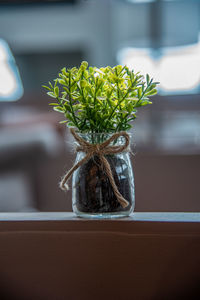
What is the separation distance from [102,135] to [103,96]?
5cm

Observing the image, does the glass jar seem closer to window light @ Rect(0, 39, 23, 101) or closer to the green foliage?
the green foliage

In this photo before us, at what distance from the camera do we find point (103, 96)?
0.60m

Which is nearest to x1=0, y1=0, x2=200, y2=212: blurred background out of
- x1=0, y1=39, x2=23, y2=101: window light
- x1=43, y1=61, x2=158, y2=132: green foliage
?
x1=0, y1=39, x2=23, y2=101: window light

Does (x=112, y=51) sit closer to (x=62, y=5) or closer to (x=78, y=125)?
(x=62, y=5)

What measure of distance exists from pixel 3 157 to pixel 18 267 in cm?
156

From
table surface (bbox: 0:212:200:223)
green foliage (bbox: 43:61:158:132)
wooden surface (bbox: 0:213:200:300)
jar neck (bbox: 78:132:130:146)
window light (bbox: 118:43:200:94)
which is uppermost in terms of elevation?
window light (bbox: 118:43:200:94)

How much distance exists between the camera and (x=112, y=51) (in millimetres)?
7133

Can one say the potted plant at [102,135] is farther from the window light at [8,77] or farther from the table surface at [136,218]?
the window light at [8,77]

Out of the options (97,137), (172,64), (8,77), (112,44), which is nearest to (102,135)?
(97,137)

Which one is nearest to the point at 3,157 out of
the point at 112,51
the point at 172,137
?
the point at 172,137

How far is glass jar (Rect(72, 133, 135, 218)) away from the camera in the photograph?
0.59 meters

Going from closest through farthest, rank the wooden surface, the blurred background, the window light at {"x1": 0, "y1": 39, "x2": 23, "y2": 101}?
the wooden surface < the blurred background < the window light at {"x1": 0, "y1": 39, "x2": 23, "y2": 101}

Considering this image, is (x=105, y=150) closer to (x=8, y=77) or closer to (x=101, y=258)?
(x=101, y=258)

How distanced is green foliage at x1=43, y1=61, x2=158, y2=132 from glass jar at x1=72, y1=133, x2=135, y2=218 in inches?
0.8
